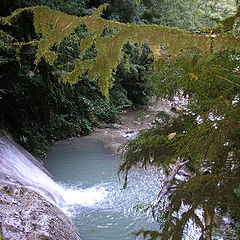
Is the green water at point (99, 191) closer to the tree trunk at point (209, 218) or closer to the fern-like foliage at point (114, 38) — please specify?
the tree trunk at point (209, 218)

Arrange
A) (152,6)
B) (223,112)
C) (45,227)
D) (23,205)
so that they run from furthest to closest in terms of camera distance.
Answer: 1. (152,6)
2. (23,205)
3. (45,227)
4. (223,112)

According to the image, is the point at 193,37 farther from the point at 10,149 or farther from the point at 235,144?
the point at 10,149

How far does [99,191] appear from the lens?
6352 mm

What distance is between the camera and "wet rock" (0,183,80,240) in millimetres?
2761

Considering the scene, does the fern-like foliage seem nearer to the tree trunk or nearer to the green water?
the tree trunk

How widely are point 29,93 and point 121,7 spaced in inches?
361

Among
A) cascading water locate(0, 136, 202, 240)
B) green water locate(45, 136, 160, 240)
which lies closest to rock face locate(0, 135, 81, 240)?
cascading water locate(0, 136, 202, 240)

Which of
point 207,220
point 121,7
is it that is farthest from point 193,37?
point 121,7

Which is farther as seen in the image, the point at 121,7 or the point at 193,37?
the point at 121,7

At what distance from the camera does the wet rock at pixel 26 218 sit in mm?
2761

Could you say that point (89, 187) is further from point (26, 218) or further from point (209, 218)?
point (209, 218)

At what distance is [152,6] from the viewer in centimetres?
1886

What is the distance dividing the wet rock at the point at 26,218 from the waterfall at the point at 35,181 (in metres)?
0.60

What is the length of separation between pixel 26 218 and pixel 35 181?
225cm
